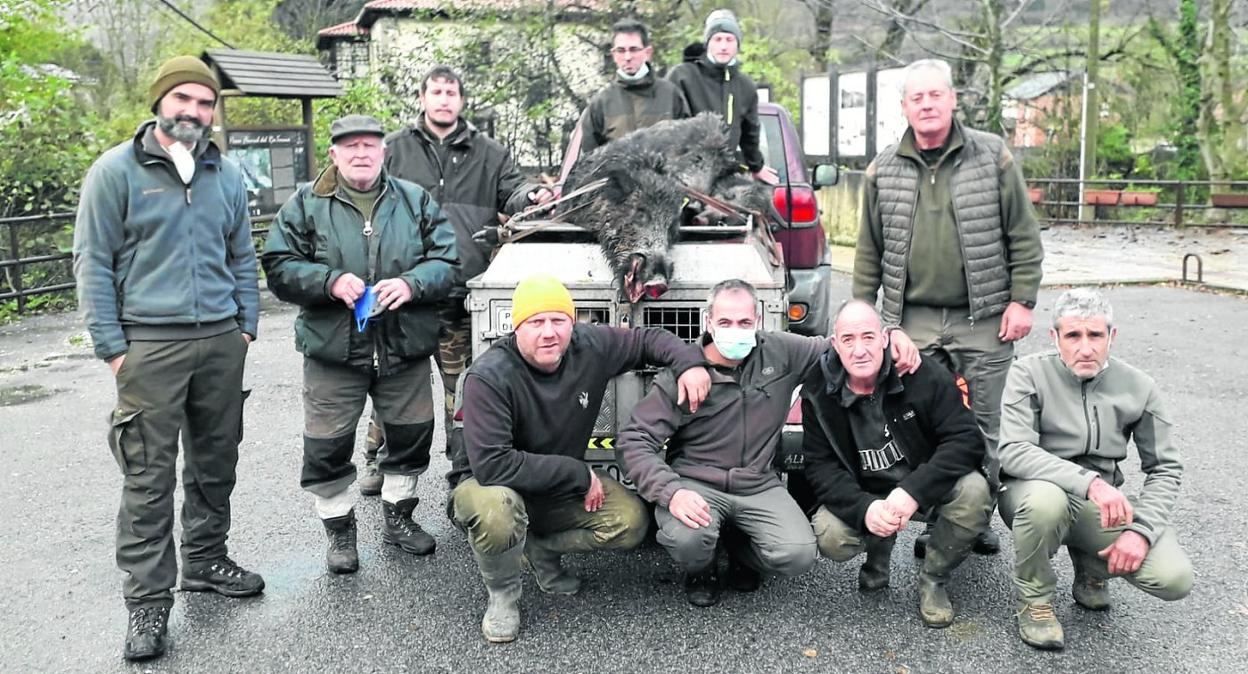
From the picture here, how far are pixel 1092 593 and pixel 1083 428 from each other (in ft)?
2.25

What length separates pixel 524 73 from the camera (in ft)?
55.9

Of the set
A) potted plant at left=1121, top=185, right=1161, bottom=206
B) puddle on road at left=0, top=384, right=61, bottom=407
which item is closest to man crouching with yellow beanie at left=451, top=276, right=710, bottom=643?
puddle on road at left=0, top=384, right=61, bottom=407

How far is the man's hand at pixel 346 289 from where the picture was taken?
14.8 ft

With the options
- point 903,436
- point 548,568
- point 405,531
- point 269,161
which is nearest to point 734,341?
point 903,436

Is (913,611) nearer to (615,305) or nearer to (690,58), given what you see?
(615,305)

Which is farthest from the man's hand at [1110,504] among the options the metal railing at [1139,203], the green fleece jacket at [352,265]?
the metal railing at [1139,203]

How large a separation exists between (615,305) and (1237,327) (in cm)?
844

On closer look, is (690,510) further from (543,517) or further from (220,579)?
(220,579)

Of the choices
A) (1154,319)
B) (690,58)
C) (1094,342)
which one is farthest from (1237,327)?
(1094,342)

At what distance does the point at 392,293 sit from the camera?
4.59 metres

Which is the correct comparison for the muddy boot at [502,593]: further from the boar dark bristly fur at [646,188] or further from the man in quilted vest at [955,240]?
the man in quilted vest at [955,240]

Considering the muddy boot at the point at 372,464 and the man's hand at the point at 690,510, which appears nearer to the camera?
the man's hand at the point at 690,510

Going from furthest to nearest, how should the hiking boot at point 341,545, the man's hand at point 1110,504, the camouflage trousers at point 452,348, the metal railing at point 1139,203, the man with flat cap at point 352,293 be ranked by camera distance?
the metal railing at point 1139,203 → the camouflage trousers at point 452,348 → the hiking boot at point 341,545 → the man with flat cap at point 352,293 → the man's hand at point 1110,504

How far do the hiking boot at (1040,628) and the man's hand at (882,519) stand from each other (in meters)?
0.56
